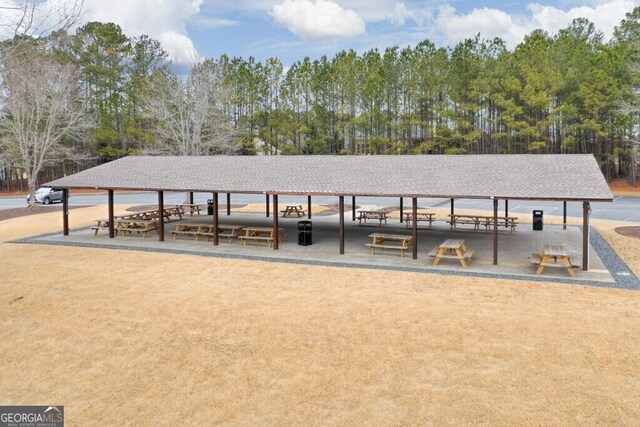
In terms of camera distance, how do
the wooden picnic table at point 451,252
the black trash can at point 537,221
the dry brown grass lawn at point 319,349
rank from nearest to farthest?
the dry brown grass lawn at point 319,349, the wooden picnic table at point 451,252, the black trash can at point 537,221

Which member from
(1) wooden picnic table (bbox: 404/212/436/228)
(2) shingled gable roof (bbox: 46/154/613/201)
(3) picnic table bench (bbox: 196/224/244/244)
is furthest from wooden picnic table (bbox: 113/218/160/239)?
(1) wooden picnic table (bbox: 404/212/436/228)

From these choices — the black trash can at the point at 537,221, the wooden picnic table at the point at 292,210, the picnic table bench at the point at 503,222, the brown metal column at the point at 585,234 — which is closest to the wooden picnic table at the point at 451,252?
the brown metal column at the point at 585,234

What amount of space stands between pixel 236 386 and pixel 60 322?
15.7 feet

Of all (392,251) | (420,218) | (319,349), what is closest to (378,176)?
(392,251)

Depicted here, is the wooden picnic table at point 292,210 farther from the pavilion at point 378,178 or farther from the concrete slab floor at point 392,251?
the pavilion at point 378,178

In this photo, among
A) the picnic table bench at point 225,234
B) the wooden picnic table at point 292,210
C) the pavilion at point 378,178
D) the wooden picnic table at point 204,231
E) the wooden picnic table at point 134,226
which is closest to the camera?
the pavilion at point 378,178

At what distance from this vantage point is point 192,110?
42688 millimetres

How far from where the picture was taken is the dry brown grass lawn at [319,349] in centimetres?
597

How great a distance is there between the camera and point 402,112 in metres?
51.5

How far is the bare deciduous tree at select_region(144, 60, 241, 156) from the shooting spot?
40625 millimetres

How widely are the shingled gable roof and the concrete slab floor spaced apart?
6.73 ft

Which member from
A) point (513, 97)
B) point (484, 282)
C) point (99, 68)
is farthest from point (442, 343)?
point (99, 68)

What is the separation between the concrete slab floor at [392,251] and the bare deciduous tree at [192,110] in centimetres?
1945

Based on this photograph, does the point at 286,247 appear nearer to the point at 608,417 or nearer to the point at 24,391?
the point at 24,391
